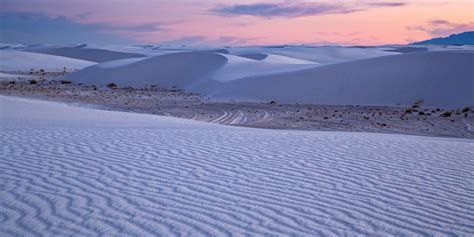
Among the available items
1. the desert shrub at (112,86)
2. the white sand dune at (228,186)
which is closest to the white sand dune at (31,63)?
the desert shrub at (112,86)

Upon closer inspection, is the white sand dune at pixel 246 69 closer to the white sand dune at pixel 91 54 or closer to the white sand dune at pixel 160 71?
the white sand dune at pixel 160 71

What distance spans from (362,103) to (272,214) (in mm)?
17700

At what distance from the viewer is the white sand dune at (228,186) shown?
4262 millimetres

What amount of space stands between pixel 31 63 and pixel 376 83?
146 ft

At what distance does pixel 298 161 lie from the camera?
7.21 m

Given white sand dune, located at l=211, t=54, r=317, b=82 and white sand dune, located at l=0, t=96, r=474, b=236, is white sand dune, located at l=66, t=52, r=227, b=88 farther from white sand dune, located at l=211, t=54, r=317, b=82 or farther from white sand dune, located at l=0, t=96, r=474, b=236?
white sand dune, located at l=0, t=96, r=474, b=236

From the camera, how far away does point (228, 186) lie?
5578mm

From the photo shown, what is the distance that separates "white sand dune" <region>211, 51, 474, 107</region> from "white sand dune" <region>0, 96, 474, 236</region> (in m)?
12.6

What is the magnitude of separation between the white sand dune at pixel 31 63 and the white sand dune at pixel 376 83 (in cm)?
3195

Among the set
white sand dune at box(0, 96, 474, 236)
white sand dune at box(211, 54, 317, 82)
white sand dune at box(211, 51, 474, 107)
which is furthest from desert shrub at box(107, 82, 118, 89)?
white sand dune at box(0, 96, 474, 236)

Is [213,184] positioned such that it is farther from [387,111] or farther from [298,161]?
[387,111]

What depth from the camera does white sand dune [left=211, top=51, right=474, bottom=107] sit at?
2122cm

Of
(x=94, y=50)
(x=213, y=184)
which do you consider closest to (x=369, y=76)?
(x=213, y=184)

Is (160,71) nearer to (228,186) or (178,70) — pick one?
(178,70)
